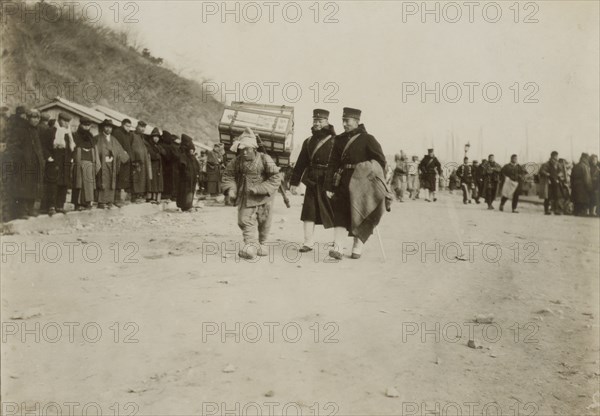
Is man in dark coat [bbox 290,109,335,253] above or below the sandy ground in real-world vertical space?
above

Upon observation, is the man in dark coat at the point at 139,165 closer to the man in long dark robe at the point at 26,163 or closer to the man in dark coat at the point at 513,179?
the man in long dark robe at the point at 26,163

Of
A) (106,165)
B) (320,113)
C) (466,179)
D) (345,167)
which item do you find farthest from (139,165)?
(466,179)

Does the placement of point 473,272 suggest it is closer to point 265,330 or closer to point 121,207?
point 265,330

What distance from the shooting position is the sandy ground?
350 centimetres

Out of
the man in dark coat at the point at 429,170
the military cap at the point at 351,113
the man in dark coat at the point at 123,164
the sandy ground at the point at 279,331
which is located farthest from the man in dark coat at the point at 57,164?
the man in dark coat at the point at 429,170

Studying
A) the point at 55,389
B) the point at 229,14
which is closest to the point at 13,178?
the point at 229,14

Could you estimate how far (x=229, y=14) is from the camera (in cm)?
500

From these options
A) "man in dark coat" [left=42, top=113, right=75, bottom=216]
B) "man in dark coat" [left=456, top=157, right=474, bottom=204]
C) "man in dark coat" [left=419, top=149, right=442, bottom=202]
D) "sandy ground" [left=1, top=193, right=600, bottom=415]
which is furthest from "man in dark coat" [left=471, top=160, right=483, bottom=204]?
"man in dark coat" [left=42, top=113, right=75, bottom=216]

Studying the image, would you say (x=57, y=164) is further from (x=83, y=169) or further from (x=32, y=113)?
(x=32, y=113)

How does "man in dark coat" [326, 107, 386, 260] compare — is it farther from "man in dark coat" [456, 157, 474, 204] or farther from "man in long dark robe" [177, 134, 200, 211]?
"man in dark coat" [456, 157, 474, 204]

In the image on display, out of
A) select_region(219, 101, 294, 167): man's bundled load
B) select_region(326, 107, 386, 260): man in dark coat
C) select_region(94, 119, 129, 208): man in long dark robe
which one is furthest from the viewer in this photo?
select_region(94, 119, 129, 208): man in long dark robe

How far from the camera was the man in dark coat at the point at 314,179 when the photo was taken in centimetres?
660

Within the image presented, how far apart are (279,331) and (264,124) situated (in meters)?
2.67

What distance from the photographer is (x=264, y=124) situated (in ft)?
20.6
